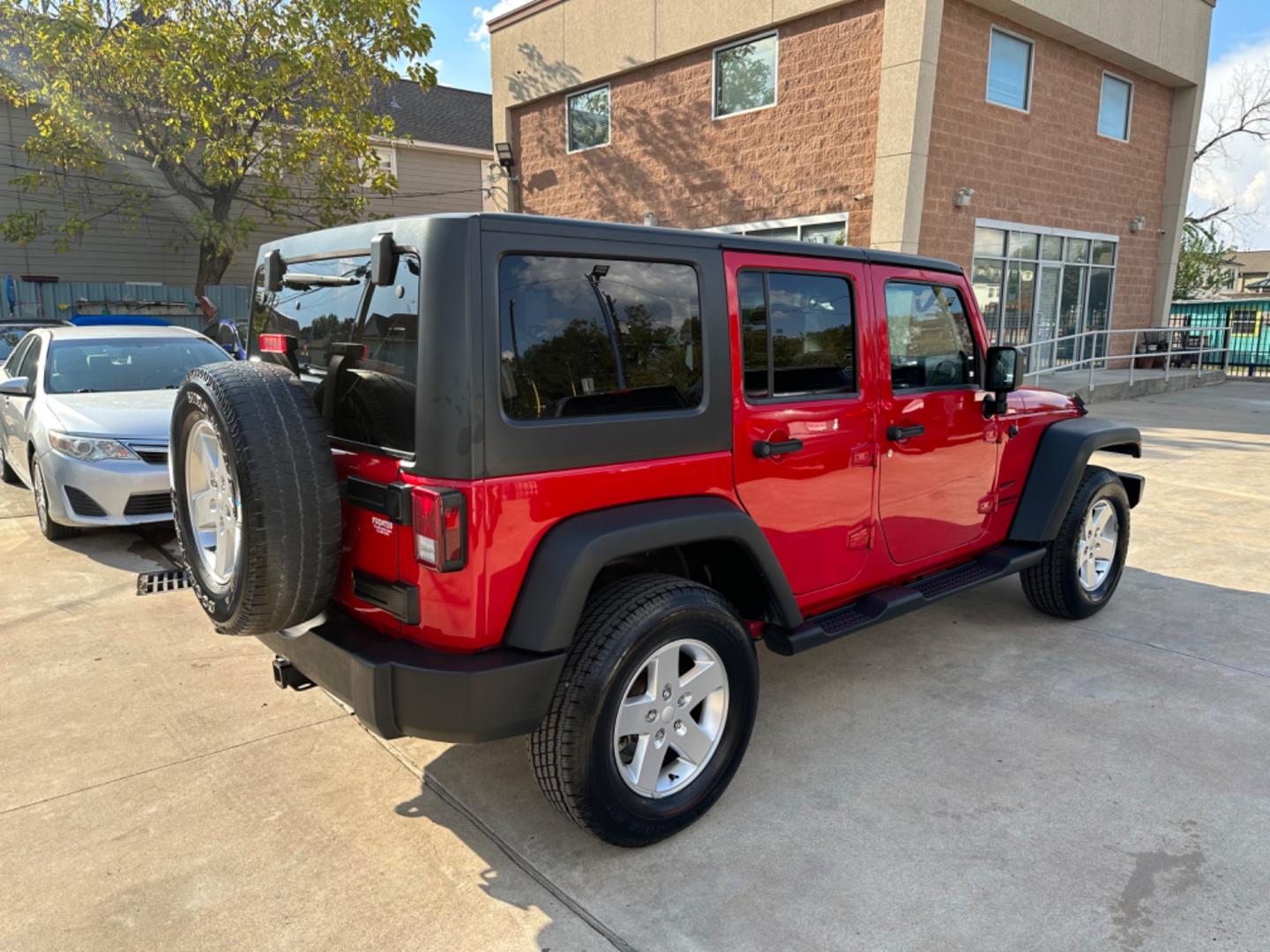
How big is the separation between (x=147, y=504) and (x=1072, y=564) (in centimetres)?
555

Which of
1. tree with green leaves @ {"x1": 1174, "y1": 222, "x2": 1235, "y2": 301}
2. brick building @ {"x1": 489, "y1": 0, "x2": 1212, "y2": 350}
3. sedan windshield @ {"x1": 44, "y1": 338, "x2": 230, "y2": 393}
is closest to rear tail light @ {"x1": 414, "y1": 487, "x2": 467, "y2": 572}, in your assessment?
sedan windshield @ {"x1": 44, "y1": 338, "x2": 230, "y2": 393}

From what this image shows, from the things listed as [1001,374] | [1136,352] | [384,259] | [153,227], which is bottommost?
[1136,352]

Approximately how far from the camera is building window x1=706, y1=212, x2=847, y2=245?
13.5 metres

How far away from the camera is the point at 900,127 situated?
40.5 feet

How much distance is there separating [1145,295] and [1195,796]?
1796 centimetres

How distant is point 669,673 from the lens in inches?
106

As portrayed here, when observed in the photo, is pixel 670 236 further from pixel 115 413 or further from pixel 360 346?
pixel 115 413

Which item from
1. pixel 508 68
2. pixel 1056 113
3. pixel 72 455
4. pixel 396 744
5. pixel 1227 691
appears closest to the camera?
pixel 396 744

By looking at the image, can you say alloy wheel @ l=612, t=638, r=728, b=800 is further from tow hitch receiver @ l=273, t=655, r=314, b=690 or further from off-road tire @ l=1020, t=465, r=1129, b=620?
off-road tire @ l=1020, t=465, r=1129, b=620

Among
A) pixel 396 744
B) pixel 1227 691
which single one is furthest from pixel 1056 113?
pixel 396 744

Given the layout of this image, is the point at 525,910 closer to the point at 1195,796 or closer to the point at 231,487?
the point at 231,487

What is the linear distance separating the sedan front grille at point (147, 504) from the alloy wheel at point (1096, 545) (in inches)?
217

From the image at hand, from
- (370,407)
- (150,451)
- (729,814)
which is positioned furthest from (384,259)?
(150,451)

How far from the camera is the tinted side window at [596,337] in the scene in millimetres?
2438
